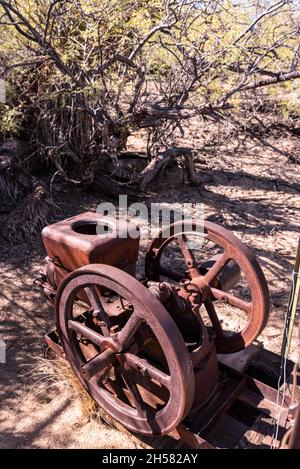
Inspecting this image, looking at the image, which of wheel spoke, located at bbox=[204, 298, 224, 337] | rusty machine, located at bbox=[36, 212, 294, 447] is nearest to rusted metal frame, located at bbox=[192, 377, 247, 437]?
rusty machine, located at bbox=[36, 212, 294, 447]

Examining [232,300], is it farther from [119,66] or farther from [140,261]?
[119,66]

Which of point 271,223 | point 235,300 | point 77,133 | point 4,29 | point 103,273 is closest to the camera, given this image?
point 103,273

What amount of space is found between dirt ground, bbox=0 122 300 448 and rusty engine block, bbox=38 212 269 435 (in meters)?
0.32

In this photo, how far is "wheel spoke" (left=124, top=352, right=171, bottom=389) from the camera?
213 centimetres

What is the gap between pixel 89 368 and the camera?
7.30 ft

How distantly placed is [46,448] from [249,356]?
1330 millimetres

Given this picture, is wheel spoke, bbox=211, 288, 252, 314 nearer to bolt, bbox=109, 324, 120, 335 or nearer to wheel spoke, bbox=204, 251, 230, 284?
wheel spoke, bbox=204, 251, 230, 284

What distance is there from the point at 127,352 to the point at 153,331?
32 centimetres

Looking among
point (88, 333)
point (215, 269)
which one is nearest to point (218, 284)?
point (215, 269)

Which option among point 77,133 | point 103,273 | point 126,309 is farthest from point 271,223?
point 103,273

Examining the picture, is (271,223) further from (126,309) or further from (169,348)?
(169,348)

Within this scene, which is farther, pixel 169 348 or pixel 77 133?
pixel 77 133

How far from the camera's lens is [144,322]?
7.62 feet

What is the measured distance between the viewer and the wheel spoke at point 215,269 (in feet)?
8.81
